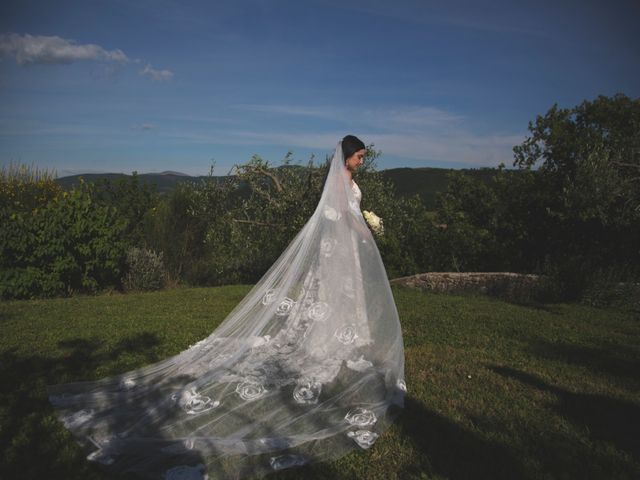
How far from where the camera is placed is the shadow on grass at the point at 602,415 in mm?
3736

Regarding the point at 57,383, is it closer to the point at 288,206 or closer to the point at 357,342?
the point at 357,342

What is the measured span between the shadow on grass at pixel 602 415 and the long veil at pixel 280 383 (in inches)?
63.4

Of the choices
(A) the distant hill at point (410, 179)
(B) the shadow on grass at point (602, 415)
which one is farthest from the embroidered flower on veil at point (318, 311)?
(A) the distant hill at point (410, 179)

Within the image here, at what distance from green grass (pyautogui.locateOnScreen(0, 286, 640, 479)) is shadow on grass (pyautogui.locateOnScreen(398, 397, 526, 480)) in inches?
0.5

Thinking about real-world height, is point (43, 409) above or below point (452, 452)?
below

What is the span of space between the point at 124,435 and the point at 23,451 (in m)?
0.74

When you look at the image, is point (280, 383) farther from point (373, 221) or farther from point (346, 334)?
point (373, 221)

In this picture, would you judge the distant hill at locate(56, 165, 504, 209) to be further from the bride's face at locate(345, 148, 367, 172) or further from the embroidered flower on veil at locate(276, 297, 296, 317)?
the embroidered flower on veil at locate(276, 297, 296, 317)

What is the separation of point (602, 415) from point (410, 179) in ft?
67.0

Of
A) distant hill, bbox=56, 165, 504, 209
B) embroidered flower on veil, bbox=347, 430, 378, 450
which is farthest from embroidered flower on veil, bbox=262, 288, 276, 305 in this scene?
distant hill, bbox=56, 165, 504, 209

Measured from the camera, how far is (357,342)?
4660 mm

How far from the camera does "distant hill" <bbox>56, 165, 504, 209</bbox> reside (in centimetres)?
1577

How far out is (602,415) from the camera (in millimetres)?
4168

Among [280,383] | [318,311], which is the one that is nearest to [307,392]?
[280,383]
